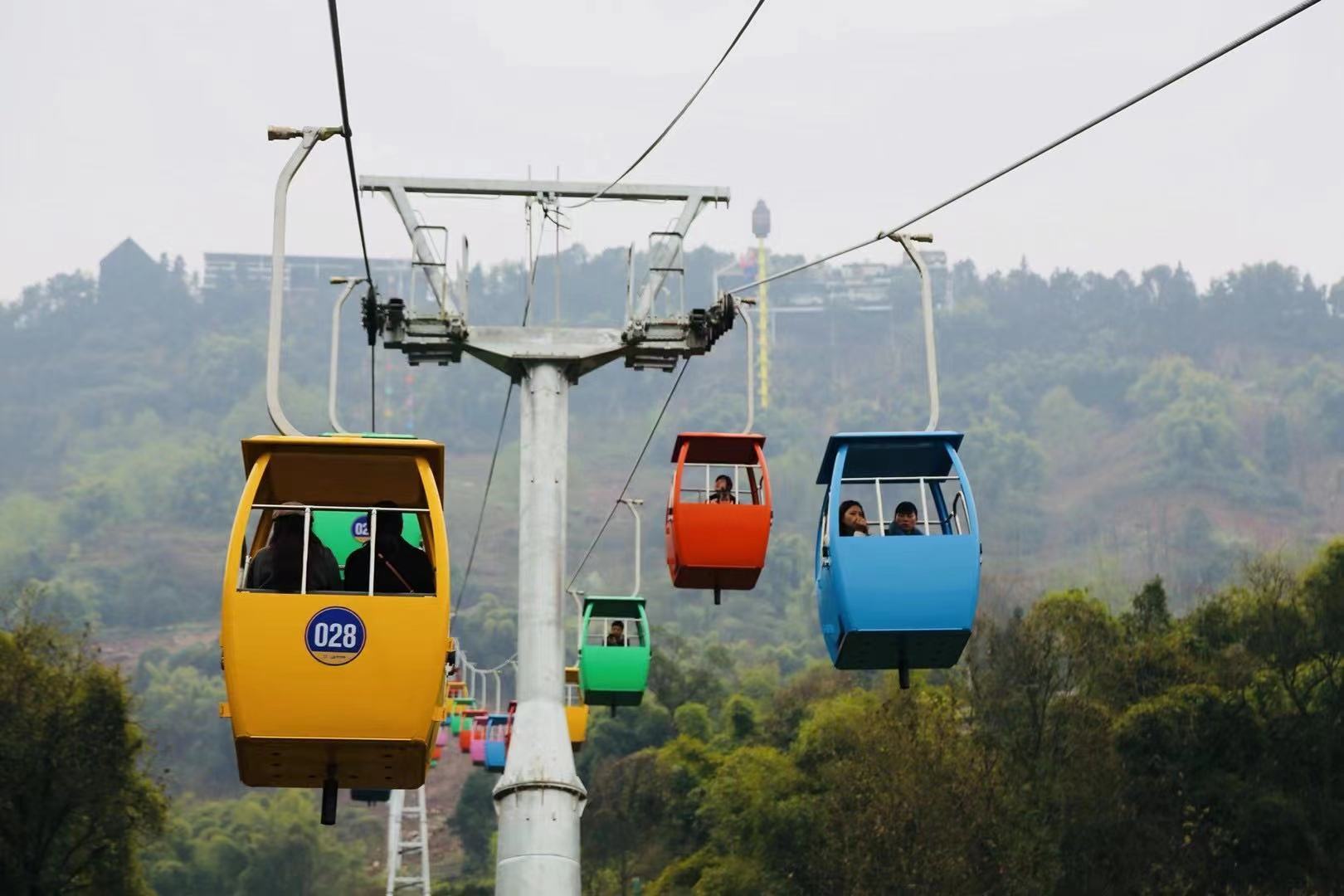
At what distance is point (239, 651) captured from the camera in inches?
420

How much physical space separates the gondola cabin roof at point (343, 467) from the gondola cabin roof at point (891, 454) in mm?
2975

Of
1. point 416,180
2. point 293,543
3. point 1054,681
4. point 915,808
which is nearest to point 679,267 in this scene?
point 416,180

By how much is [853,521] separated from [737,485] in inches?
204

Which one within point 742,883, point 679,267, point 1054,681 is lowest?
point 742,883

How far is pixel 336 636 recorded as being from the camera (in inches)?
424

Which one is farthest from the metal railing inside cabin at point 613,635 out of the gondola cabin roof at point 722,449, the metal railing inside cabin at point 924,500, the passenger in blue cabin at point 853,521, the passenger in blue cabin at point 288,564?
the passenger in blue cabin at point 288,564

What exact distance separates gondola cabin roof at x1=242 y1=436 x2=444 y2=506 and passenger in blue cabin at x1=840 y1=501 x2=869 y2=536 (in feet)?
9.79

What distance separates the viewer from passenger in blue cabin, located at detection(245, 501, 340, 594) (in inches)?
429

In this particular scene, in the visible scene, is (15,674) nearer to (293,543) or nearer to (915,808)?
(915,808)

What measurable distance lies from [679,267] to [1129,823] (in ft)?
98.7

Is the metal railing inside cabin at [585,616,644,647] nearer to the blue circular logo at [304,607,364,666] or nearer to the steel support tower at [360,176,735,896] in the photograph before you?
the steel support tower at [360,176,735,896]

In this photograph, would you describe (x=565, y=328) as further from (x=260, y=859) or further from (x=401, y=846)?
(x=260, y=859)

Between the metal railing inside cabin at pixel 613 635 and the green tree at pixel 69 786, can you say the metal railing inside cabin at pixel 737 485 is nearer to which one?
the metal railing inside cabin at pixel 613 635

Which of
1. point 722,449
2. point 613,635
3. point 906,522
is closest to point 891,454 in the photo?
point 906,522
